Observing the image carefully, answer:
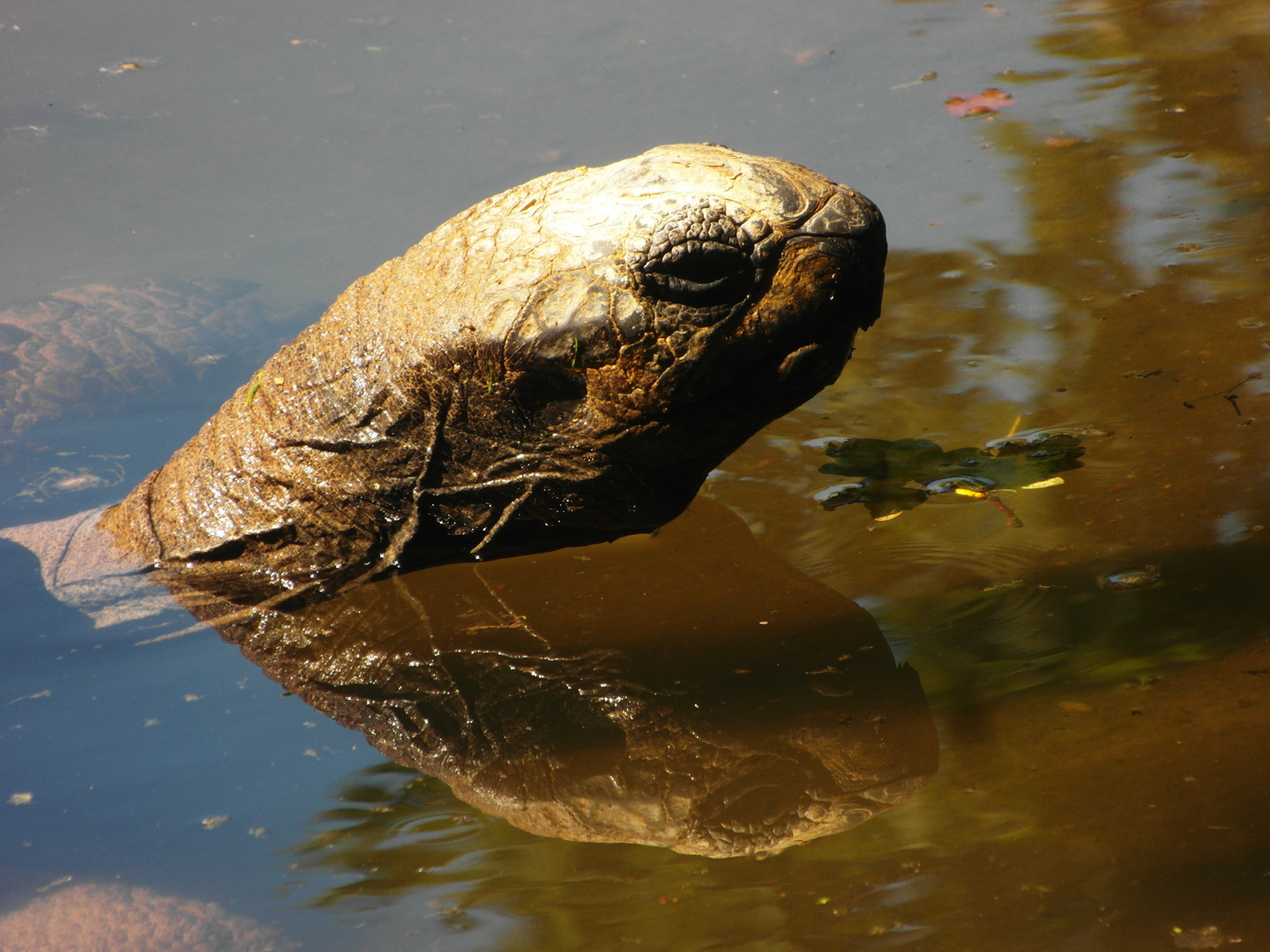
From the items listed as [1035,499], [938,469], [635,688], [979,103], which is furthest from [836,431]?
[979,103]

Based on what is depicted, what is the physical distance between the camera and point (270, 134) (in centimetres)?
713

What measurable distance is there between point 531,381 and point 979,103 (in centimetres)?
536

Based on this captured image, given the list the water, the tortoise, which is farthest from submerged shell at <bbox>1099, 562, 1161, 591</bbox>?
the tortoise

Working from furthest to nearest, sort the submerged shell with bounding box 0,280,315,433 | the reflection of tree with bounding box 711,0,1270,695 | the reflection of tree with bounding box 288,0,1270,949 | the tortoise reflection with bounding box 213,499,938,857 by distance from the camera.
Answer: the submerged shell with bounding box 0,280,315,433 → the reflection of tree with bounding box 711,0,1270,695 → the tortoise reflection with bounding box 213,499,938,857 → the reflection of tree with bounding box 288,0,1270,949

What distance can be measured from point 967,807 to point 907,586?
96cm

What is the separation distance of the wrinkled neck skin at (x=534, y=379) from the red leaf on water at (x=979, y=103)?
15.2ft

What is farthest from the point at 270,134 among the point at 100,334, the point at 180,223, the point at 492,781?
the point at 492,781

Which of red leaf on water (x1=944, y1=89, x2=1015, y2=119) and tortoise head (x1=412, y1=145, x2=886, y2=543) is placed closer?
tortoise head (x1=412, y1=145, x2=886, y2=543)

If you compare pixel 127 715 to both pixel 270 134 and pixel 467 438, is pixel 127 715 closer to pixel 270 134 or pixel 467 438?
pixel 467 438

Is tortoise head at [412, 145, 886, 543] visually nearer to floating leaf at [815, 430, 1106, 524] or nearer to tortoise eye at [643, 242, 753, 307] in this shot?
tortoise eye at [643, 242, 753, 307]

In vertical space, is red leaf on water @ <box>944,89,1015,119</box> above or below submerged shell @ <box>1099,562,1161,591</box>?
above

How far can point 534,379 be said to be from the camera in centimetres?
285

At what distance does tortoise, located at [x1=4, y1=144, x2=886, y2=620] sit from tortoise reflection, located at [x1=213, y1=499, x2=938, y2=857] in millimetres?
183

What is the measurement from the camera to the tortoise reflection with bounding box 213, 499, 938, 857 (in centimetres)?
230
